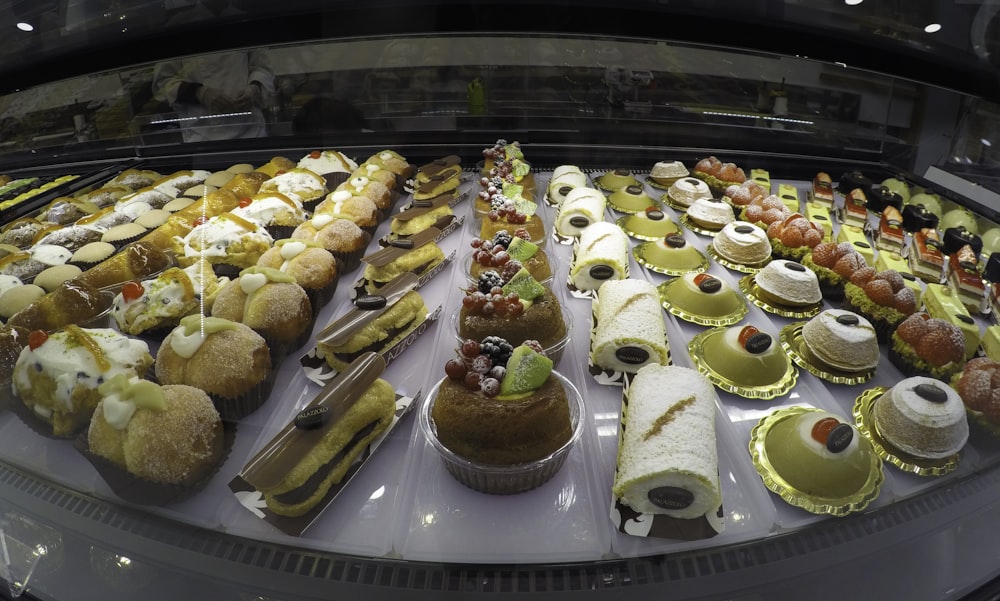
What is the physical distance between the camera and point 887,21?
1.66 meters

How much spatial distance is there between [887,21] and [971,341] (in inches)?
74.1

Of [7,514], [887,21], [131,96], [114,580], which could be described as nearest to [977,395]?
[887,21]

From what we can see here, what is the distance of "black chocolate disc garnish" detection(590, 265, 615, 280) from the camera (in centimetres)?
333

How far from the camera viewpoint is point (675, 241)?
3.62 m

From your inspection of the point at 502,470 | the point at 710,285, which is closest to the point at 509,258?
the point at 710,285

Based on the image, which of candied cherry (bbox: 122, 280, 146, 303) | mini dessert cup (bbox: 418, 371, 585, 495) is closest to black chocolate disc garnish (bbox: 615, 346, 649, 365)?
mini dessert cup (bbox: 418, 371, 585, 495)

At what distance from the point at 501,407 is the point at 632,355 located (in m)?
0.85

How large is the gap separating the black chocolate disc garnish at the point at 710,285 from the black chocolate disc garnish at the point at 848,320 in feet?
1.96

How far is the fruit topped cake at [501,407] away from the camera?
201 cm

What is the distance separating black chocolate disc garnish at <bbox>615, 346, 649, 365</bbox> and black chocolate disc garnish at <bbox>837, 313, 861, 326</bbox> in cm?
102

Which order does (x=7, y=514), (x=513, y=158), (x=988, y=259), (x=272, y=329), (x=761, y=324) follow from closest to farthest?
(x=7, y=514) → (x=272, y=329) → (x=761, y=324) → (x=988, y=259) → (x=513, y=158)

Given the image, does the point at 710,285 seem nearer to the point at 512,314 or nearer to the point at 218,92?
the point at 512,314

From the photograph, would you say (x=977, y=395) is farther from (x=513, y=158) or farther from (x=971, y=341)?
(x=513, y=158)

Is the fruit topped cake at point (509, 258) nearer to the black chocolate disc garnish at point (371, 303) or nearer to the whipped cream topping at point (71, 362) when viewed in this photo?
the black chocolate disc garnish at point (371, 303)
